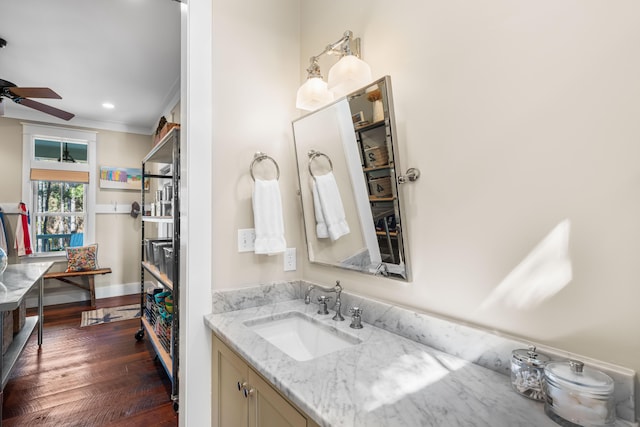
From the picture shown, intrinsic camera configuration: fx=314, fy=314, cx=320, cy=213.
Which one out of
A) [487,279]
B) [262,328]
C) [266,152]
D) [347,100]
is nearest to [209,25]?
[266,152]

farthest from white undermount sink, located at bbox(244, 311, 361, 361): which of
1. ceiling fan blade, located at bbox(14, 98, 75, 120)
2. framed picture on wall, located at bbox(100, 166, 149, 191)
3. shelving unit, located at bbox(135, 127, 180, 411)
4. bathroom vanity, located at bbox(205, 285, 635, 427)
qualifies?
framed picture on wall, located at bbox(100, 166, 149, 191)

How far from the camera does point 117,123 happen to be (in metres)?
4.86

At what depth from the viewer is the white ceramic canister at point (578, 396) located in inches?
24.3

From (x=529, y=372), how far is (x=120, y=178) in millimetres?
5605

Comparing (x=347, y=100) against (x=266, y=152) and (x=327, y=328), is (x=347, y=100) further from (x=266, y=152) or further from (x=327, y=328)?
(x=327, y=328)

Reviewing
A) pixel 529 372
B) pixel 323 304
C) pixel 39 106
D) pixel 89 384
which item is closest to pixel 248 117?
pixel 323 304

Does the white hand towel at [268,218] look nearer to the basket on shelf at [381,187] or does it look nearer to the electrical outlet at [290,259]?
the electrical outlet at [290,259]

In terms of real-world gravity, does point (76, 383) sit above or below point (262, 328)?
below

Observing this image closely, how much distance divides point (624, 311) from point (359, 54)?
48.4 inches

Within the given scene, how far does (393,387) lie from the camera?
0.79 meters

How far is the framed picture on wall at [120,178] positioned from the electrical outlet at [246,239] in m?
3.81

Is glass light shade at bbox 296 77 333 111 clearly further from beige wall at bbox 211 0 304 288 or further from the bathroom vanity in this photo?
the bathroom vanity

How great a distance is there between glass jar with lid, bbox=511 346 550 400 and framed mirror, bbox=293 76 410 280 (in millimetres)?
439

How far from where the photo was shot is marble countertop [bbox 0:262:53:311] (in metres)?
1.77
